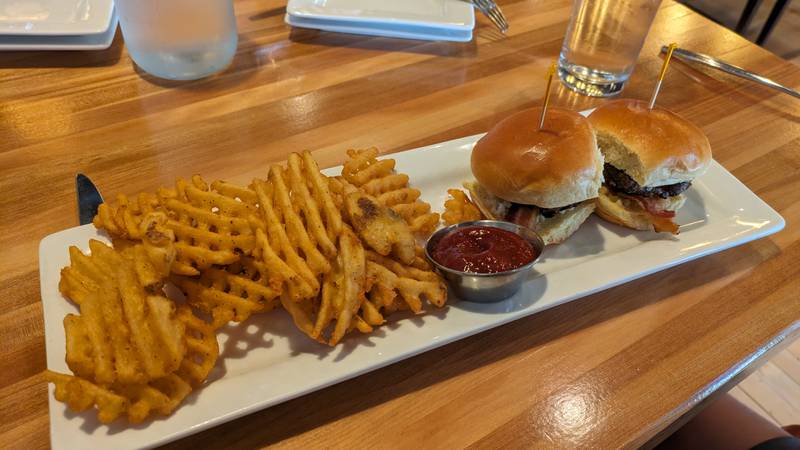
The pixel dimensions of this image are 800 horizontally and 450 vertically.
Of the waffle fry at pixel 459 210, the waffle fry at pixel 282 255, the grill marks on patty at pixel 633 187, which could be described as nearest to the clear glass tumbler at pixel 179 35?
the waffle fry at pixel 282 255

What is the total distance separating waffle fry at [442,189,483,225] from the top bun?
50 centimetres

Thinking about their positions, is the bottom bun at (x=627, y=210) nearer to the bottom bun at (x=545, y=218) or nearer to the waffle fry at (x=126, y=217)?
the bottom bun at (x=545, y=218)

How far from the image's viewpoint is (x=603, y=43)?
7.93ft

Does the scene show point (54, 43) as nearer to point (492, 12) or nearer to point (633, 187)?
point (492, 12)

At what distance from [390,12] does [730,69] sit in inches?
64.4

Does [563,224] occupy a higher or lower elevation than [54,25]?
lower

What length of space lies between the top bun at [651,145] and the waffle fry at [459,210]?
0.50 meters

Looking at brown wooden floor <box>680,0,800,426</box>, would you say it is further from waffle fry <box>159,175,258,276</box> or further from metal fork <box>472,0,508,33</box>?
waffle fry <box>159,175,258,276</box>

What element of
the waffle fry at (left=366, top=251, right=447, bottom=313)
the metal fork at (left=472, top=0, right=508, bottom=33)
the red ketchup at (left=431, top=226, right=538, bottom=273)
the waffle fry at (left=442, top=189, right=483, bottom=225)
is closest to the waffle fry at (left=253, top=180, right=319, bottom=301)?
the waffle fry at (left=366, top=251, right=447, bottom=313)

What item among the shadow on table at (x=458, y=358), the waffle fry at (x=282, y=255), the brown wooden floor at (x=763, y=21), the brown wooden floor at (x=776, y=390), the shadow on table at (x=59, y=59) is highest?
the waffle fry at (x=282, y=255)

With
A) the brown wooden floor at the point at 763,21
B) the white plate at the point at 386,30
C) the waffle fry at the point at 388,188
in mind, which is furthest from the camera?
the brown wooden floor at the point at 763,21

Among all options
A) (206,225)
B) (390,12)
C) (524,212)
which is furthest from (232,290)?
(390,12)

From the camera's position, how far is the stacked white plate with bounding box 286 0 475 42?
8.44 feet

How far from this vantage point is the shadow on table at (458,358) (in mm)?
1223
